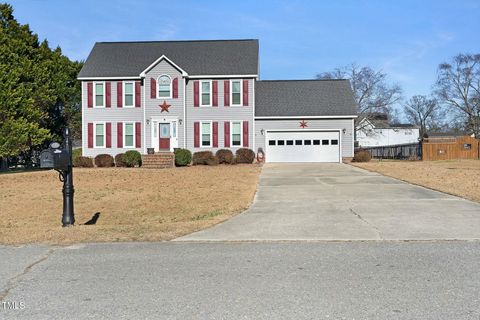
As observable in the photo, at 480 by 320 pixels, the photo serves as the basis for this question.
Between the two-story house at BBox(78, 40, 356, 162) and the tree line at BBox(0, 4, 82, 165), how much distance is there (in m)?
3.96

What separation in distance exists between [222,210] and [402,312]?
24.0 feet

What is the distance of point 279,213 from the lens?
35.4ft

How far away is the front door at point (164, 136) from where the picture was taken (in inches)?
1272

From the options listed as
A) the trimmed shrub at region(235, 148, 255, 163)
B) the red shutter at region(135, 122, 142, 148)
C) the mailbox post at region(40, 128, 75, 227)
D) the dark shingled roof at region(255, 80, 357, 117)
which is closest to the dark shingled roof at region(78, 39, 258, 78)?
the dark shingled roof at region(255, 80, 357, 117)

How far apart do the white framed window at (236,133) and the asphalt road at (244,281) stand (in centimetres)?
2500

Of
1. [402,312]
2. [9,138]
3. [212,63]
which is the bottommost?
[402,312]

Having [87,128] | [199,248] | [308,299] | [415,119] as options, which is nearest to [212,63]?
[87,128]

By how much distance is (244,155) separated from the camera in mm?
30906

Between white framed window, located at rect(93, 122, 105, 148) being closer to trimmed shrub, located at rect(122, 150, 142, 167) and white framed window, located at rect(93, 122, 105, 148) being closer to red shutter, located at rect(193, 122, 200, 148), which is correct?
trimmed shrub, located at rect(122, 150, 142, 167)

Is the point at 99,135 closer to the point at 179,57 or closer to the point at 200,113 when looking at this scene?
the point at 200,113

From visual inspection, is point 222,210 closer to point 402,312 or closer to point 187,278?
point 187,278

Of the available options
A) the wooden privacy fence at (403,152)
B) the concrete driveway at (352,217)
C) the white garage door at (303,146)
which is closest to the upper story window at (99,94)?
the white garage door at (303,146)

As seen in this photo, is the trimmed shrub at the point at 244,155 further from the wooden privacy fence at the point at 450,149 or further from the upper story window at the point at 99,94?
the wooden privacy fence at the point at 450,149

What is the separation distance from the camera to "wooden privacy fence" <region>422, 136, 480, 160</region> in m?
38.5
